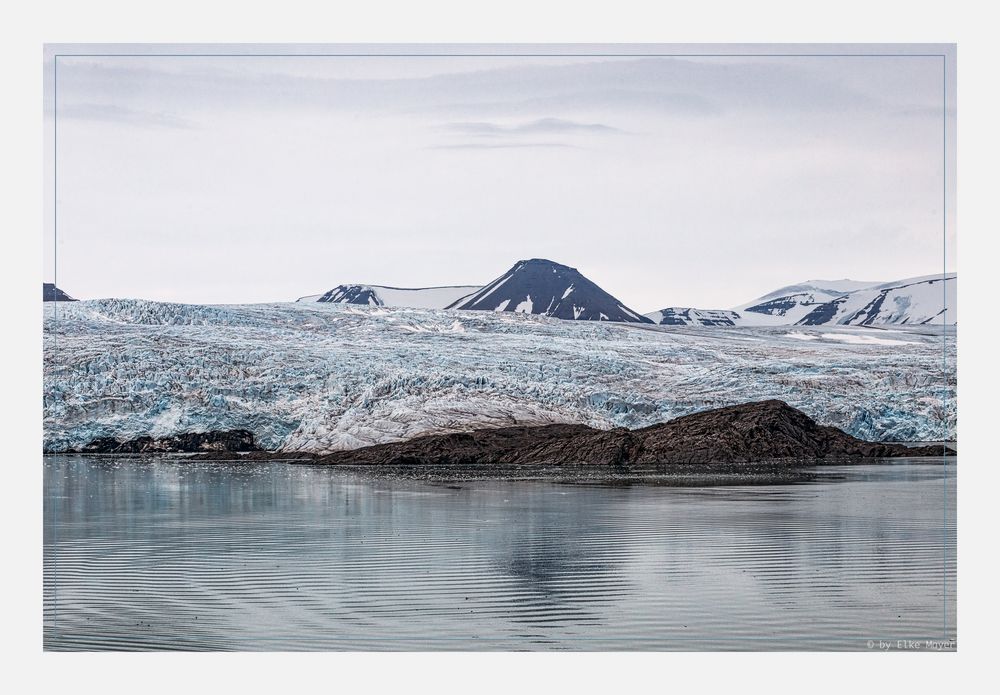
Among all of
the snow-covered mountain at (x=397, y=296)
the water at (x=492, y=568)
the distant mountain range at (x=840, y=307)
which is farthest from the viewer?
the snow-covered mountain at (x=397, y=296)

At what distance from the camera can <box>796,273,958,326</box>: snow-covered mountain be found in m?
9.35

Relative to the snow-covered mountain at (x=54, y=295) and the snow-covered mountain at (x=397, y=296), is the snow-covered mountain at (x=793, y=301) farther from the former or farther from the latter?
the snow-covered mountain at (x=54, y=295)

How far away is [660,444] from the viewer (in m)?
11.6

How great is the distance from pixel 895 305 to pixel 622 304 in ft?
8.98

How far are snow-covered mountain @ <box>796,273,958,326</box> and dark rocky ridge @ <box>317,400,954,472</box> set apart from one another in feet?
3.68

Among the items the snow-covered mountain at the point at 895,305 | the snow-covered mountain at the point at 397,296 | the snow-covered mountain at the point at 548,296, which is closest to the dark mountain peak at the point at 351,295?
the snow-covered mountain at the point at 397,296

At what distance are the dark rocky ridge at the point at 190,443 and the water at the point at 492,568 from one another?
618 mm

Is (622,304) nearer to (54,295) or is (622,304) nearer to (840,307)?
(840,307)

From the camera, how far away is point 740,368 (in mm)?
11930

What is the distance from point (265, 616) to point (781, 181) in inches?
247

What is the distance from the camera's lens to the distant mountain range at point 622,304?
413 inches

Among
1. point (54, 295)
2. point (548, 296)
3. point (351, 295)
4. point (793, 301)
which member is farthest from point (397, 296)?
point (793, 301)

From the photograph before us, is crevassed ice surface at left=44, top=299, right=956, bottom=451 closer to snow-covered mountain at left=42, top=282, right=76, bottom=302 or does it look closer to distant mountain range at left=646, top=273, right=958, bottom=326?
distant mountain range at left=646, top=273, right=958, bottom=326

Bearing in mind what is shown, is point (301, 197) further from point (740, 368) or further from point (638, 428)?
point (740, 368)
